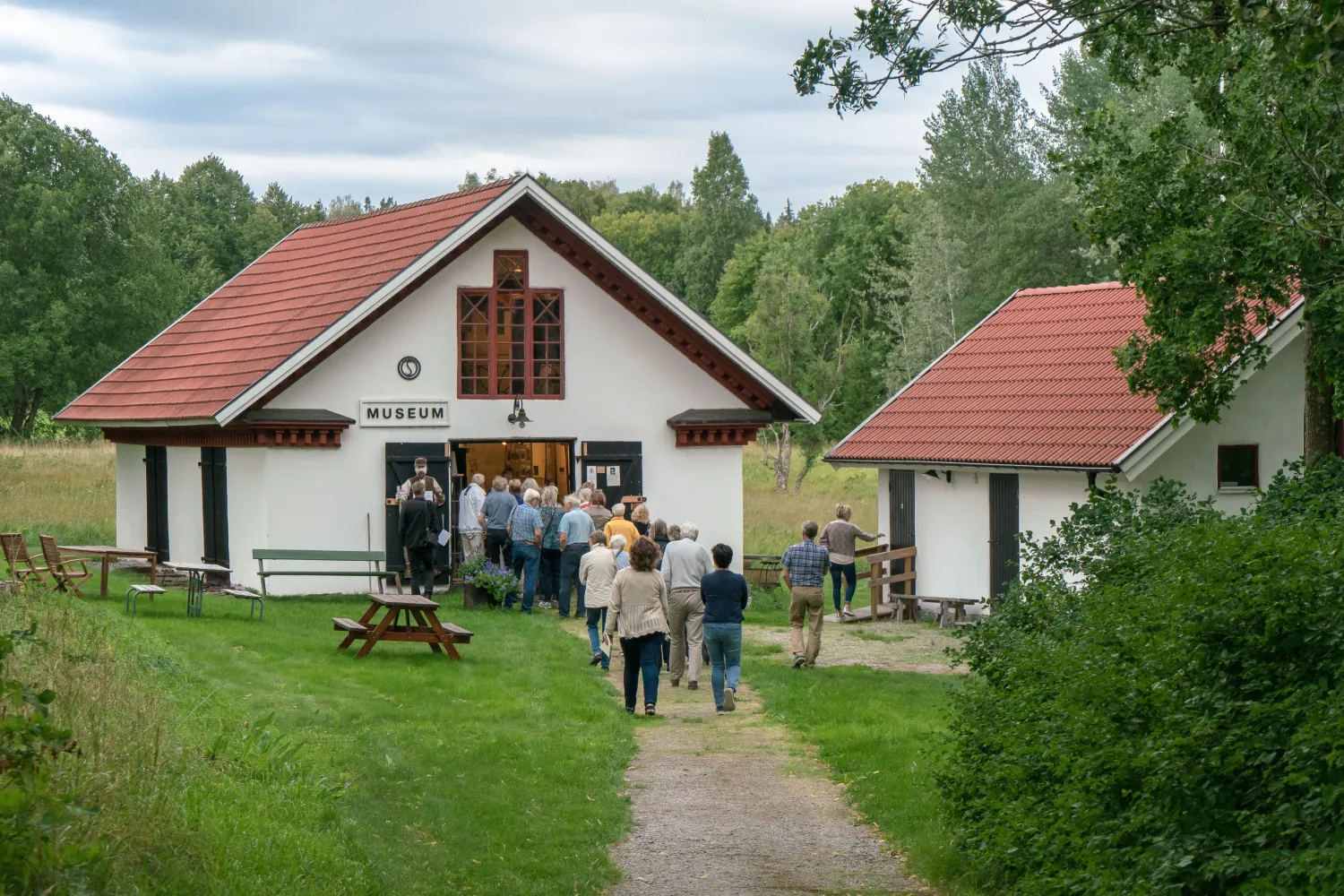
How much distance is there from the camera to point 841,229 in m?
71.7

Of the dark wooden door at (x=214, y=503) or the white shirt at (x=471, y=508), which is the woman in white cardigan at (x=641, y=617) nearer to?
the white shirt at (x=471, y=508)

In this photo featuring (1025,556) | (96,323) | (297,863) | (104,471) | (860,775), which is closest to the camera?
(297,863)

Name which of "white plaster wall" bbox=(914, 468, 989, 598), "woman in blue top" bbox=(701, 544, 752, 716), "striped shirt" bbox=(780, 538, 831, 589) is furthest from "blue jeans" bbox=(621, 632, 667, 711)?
"white plaster wall" bbox=(914, 468, 989, 598)

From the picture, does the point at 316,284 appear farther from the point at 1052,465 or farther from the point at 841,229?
the point at 841,229

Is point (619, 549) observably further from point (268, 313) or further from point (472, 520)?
point (268, 313)

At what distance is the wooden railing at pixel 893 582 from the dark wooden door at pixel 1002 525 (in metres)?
1.39

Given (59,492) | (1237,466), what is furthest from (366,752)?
(59,492)

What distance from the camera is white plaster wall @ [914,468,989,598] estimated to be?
78.3ft

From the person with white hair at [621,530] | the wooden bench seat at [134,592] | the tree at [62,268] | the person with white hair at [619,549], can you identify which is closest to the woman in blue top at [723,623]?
the person with white hair at [619,549]

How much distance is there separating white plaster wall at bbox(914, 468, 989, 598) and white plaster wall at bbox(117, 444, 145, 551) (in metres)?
13.5

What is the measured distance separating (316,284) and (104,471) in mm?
12799

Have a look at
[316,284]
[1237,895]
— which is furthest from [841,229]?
[1237,895]

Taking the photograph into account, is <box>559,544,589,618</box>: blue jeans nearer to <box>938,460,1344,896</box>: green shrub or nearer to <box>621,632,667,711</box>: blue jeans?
<box>621,632,667,711</box>: blue jeans

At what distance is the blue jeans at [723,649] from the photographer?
1516cm
